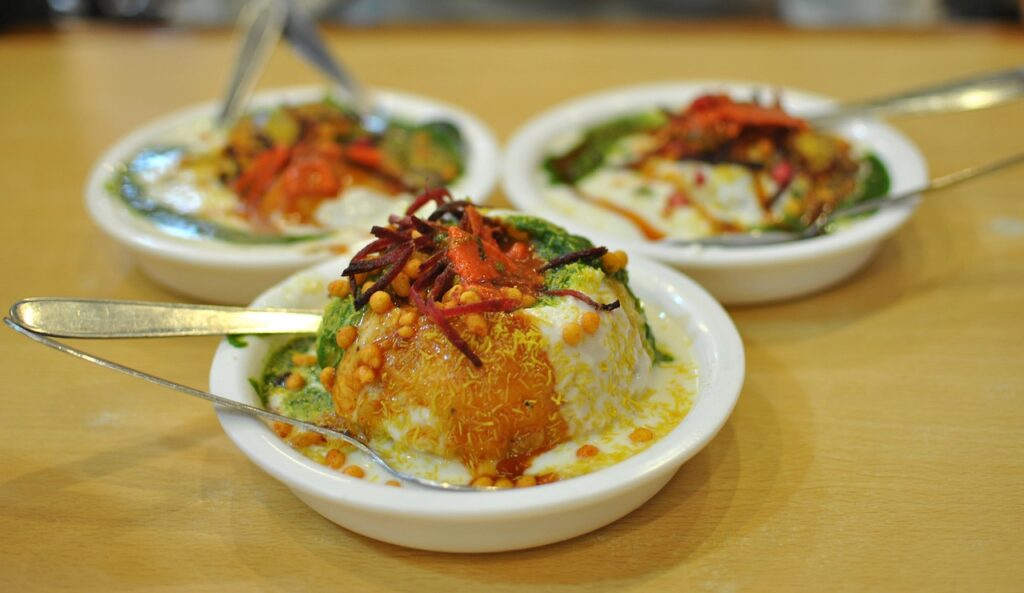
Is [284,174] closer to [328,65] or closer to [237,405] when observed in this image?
[328,65]

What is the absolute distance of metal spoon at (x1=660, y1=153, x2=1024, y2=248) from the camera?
9.21 ft

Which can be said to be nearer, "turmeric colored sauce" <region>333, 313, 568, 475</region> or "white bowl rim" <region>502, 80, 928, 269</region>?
"turmeric colored sauce" <region>333, 313, 568, 475</region>

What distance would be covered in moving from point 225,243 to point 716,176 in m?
1.58

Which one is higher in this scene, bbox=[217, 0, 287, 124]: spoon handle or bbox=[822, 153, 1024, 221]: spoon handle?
bbox=[822, 153, 1024, 221]: spoon handle

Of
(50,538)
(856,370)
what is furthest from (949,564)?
(50,538)

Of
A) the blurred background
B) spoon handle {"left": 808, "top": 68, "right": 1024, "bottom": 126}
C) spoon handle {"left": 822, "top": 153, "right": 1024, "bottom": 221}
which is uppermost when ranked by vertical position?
spoon handle {"left": 808, "top": 68, "right": 1024, "bottom": 126}

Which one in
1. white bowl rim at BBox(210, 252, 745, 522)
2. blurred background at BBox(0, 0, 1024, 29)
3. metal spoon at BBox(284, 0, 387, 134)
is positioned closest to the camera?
white bowl rim at BBox(210, 252, 745, 522)

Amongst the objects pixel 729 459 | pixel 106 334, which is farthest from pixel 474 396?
pixel 106 334

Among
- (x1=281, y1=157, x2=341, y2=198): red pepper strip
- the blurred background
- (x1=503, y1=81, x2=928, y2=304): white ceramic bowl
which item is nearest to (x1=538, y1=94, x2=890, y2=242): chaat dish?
(x1=503, y1=81, x2=928, y2=304): white ceramic bowl

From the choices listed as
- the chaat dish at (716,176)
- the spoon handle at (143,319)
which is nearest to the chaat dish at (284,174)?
the chaat dish at (716,176)

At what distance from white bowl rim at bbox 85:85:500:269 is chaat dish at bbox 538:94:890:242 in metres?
0.25

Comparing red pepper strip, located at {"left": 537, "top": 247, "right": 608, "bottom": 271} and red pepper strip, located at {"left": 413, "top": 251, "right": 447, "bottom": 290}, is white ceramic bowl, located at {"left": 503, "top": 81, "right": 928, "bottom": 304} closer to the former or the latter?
red pepper strip, located at {"left": 537, "top": 247, "right": 608, "bottom": 271}

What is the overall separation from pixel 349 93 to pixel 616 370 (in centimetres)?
217

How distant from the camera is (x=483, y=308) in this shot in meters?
1.96
